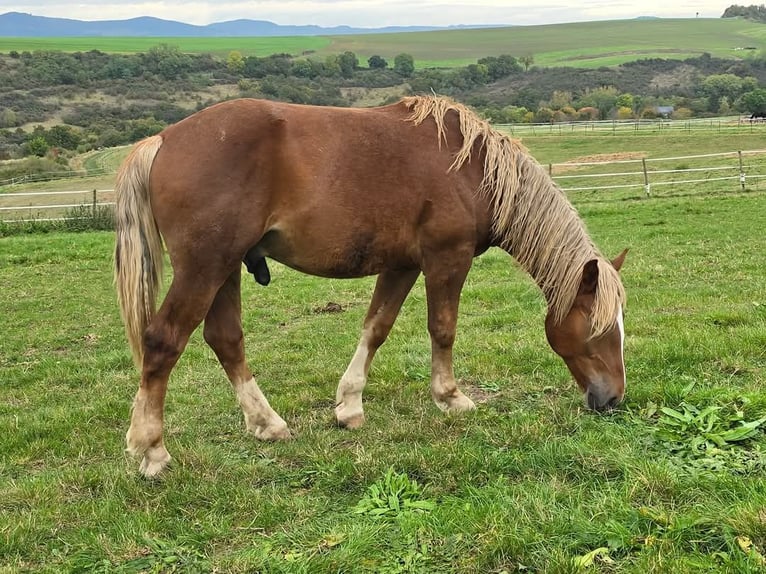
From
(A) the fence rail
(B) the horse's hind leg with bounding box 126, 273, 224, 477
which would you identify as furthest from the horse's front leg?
(A) the fence rail

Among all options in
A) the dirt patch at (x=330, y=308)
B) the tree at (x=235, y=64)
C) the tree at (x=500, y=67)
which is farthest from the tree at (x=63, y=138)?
the tree at (x=500, y=67)

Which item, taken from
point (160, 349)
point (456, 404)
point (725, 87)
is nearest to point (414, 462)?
point (456, 404)

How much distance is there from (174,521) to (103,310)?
7483mm

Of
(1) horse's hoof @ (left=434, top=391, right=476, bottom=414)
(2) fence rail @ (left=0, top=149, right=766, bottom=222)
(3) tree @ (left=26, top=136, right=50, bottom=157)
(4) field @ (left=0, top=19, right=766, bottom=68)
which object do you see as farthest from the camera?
(4) field @ (left=0, top=19, right=766, bottom=68)

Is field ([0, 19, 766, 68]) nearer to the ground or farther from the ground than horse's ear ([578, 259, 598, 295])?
farther from the ground

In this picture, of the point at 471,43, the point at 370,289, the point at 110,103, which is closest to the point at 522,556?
the point at 370,289

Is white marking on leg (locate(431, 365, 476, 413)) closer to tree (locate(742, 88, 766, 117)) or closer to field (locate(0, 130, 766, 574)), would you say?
field (locate(0, 130, 766, 574))

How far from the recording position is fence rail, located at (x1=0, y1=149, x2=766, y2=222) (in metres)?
21.6

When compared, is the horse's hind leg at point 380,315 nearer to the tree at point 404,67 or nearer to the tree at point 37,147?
the tree at point 37,147

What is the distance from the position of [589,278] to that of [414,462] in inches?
69.2

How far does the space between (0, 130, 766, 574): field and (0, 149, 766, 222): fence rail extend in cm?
1314

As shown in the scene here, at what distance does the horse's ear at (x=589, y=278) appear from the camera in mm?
4285

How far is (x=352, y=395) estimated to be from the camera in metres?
4.71

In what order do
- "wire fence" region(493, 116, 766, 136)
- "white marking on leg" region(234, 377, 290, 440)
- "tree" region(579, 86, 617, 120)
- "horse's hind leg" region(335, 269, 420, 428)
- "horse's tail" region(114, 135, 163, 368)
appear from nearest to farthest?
"horse's tail" region(114, 135, 163, 368) < "white marking on leg" region(234, 377, 290, 440) < "horse's hind leg" region(335, 269, 420, 428) < "wire fence" region(493, 116, 766, 136) < "tree" region(579, 86, 617, 120)
